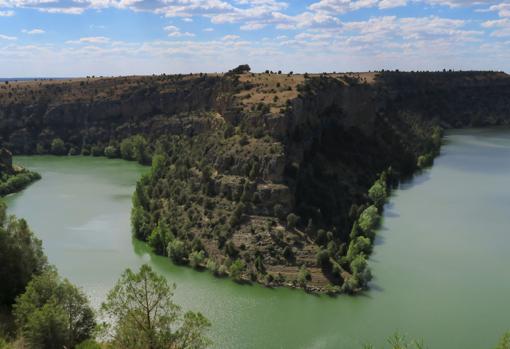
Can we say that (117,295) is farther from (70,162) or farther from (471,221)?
(70,162)

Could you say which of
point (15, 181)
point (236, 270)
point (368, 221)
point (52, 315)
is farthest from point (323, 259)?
point (15, 181)

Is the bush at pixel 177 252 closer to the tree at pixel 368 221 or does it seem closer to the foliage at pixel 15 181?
the tree at pixel 368 221

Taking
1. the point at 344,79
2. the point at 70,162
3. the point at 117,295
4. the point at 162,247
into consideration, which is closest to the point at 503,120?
the point at 344,79

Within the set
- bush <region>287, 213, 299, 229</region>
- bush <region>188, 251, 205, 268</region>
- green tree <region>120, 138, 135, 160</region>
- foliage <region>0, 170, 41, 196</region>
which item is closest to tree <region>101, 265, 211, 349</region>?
bush <region>188, 251, 205, 268</region>

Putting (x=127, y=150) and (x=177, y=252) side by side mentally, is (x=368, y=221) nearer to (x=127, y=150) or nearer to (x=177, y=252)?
(x=177, y=252)

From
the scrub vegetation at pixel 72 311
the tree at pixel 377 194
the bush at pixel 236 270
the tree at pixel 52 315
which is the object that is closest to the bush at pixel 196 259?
the bush at pixel 236 270

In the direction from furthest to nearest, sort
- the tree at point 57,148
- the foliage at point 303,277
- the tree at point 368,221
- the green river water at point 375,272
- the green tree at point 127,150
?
the tree at point 57,148 → the green tree at point 127,150 → the tree at point 368,221 → the foliage at point 303,277 → the green river water at point 375,272

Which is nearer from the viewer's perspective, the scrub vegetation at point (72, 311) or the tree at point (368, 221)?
the scrub vegetation at point (72, 311)

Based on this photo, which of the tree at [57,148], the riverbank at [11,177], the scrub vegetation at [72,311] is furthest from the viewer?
the tree at [57,148]
